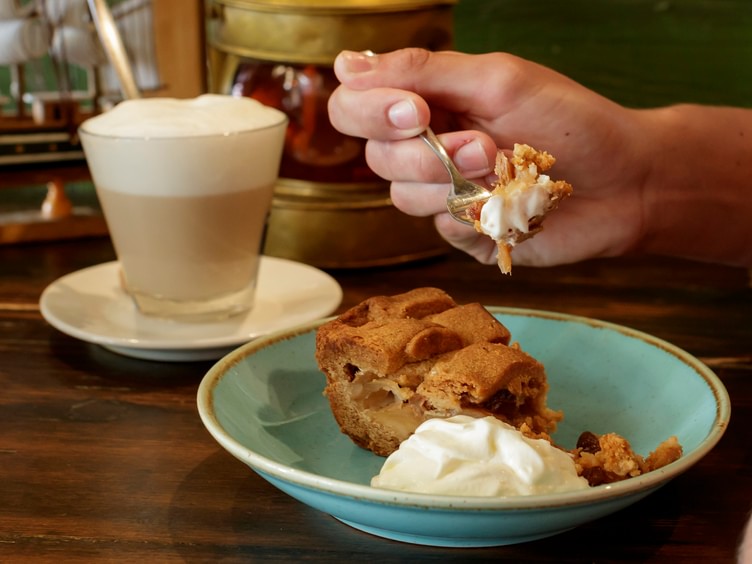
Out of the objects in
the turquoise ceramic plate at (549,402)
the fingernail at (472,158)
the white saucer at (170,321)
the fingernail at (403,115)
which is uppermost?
the fingernail at (403,115)

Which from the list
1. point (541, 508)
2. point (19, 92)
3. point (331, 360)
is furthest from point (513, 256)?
point (19, 92)

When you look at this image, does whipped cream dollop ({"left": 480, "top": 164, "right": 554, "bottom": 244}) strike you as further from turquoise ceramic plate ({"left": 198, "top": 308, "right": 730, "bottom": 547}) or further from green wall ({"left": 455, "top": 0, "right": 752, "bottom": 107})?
green wall ({"left": 455, "top": 0, "right": 752, "bottom": 107})

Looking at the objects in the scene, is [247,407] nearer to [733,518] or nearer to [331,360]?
[331,360]

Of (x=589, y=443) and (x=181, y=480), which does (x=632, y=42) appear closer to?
(x=589, y=443)

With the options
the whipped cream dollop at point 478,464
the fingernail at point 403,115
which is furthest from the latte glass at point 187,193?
the whipped cream dollop at point 478,464

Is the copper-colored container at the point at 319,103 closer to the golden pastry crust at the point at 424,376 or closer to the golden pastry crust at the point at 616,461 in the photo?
the golden pastry crust at the point at 424,376

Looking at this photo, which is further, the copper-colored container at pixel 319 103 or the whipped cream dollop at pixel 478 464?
the copper-colored container at pixel 319 103

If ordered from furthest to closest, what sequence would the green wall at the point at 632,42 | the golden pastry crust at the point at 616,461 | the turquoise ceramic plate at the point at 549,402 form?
the green wall at the point at 632,42 → the golden pastry crust at the point at 616,461 → the turquoise ceramic plate at the point at 549,402

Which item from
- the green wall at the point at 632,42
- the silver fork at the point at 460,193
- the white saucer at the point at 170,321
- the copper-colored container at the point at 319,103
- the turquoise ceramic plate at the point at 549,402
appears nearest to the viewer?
the turquoise ceramic plate at the point at 549,402
